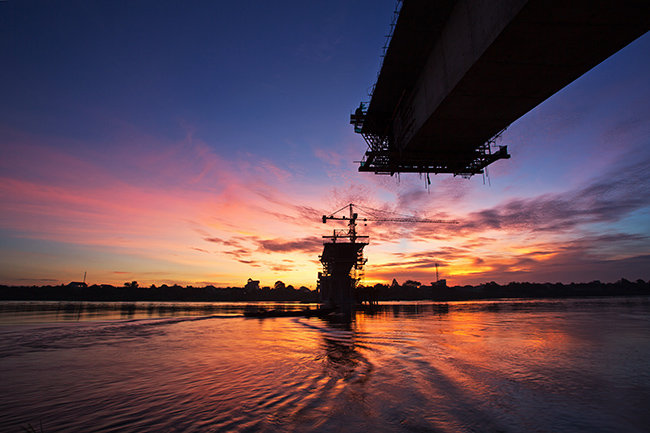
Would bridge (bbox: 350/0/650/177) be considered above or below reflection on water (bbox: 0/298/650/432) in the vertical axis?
above

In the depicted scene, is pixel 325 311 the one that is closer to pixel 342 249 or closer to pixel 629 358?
pixel 342 249

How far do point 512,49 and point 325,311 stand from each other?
137 feet

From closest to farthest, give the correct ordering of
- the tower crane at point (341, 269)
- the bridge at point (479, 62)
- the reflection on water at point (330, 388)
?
the reflection on water at point (330, 388), the bridge at point (479, 62), the tower crane at point (341, 269)

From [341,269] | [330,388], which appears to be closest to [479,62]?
[330,388]

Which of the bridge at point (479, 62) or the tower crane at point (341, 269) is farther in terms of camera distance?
the tower crane at point (341, 269)

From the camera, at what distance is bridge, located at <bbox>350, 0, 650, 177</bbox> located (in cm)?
849

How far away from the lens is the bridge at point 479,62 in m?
8.49

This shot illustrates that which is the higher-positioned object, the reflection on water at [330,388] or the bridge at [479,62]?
the bridge at [479,62]

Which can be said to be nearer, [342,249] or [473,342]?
[473,342]

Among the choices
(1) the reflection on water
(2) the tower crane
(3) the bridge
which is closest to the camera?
(1) the reflection on water

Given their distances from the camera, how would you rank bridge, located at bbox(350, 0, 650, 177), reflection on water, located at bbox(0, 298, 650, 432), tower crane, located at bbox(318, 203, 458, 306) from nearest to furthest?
reflection on water, located at bbox(0, 298, 650, 432), bridge, located at bbox(350, 0, 650, 177), tower crane, located at bbox(318, 203, 458, 306)

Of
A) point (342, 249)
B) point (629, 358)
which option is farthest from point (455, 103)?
point (342, 249)

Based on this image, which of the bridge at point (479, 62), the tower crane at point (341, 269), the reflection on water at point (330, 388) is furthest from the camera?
the tower crane at point (341, 269)

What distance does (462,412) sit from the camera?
698cm
